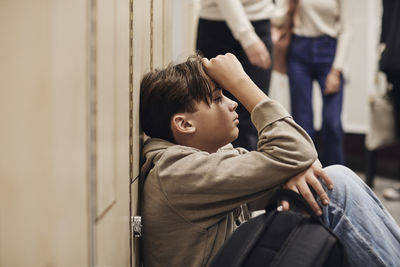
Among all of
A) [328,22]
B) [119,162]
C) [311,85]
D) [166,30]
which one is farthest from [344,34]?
[119,162]

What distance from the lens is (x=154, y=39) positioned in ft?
4.44

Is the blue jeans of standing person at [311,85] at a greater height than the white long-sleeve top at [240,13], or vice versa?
the white long-sleeve top at [240,13]

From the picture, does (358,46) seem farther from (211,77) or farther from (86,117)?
(86,117)

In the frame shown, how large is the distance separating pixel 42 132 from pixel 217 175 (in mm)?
408

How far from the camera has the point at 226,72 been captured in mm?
1126

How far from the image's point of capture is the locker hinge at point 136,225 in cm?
102

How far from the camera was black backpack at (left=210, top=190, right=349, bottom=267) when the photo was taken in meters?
0.80

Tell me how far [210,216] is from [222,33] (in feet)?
3.25

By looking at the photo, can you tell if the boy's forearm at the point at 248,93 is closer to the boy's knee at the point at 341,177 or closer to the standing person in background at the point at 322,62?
the boy's knee at the point at 341,177

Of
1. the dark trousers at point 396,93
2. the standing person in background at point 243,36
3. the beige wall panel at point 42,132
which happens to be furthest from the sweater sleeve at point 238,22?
the dark trousers at point 396,93

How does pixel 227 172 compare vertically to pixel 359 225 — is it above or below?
above

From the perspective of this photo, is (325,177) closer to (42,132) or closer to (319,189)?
(319,189)

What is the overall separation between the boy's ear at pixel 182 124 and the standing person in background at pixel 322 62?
4.67 ft

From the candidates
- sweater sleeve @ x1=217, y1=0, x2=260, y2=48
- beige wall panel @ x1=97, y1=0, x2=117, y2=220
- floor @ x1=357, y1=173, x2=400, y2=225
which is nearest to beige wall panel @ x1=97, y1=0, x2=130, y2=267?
beige wall panel @ x1=97, y1=0, x2=117, y2=220
